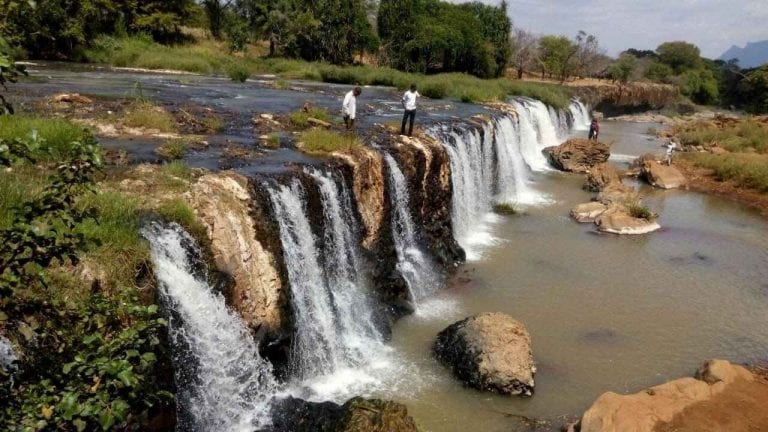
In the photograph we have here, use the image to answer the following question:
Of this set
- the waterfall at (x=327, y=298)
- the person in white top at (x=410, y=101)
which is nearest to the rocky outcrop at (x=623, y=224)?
the person in white top at (x=410, y=101)

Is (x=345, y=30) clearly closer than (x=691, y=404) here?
No

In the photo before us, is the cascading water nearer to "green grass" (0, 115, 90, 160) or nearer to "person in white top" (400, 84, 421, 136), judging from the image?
"person in white top" (400, 84, 421, 136)

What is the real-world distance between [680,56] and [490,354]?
97016 millimetres

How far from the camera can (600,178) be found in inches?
971

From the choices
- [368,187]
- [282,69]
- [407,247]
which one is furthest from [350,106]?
[282,69]

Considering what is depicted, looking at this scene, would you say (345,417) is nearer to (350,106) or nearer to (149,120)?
(149,120)

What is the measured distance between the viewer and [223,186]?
9.79 m

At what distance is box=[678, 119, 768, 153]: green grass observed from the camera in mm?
34000

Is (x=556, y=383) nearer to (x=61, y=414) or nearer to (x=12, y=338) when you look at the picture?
(x=12, y=338)

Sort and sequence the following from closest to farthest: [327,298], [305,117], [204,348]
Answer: [204,348] < [327,298] < [305,117]

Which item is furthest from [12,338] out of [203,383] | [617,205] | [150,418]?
[617,205]

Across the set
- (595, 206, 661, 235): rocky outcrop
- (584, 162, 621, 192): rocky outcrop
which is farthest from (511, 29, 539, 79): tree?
(595, 206, 661, 235): rocky outcrop

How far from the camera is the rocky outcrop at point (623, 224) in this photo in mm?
19188

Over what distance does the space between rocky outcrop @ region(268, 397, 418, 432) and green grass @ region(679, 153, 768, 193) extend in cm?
2539
